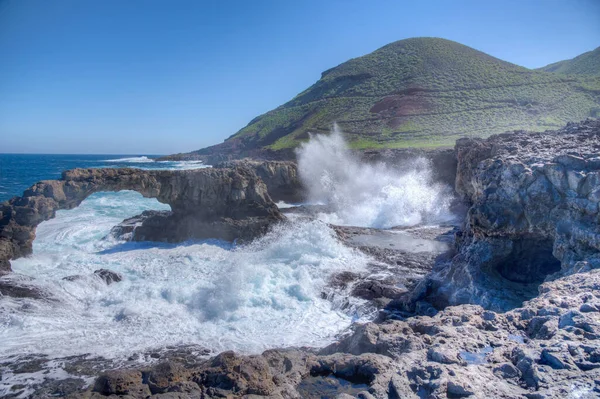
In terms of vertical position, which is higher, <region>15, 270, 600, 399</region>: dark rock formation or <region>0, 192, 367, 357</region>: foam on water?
<region>15, 270, 600, 399</region>: dark rock formation

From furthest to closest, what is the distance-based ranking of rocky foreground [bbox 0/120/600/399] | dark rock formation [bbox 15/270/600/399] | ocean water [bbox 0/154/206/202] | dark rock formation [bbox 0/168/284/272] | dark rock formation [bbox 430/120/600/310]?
1. ocean water [bbox 0/154/206/202]
2. dark rock formation [bbox 0/168/284/272]
3. dark rock formation [bbox 430/120/600/310]
4. rocky foreground [bbox 0/120/600/399]
5. dark rock formation [bbox 15/270/600/399]

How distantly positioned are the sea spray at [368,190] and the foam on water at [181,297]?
9.18 meters

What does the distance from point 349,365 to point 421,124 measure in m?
50.2

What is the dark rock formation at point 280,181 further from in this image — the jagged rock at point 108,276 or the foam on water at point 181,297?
the jagged rock at point 108,276

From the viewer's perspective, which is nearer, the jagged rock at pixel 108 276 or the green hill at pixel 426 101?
the jagged rock at pixel 108 276

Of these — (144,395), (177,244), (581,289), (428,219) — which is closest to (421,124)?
(428,219)

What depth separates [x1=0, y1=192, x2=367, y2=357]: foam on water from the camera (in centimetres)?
911

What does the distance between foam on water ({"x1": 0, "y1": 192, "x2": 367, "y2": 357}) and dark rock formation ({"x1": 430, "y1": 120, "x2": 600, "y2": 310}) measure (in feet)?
12.3

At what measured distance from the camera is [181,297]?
38.2 ft

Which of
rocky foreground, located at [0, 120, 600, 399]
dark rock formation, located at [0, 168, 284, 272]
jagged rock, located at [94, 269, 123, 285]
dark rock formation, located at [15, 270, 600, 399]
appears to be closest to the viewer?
dark rock formation, located at [15, 270, 600, 399]

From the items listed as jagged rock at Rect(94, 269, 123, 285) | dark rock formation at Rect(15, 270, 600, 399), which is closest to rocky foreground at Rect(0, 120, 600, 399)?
dark rock formation at Rect(15, 270, 600, 399)

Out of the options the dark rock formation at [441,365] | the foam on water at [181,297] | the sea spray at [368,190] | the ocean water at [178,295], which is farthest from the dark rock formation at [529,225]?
the sea spray at [368,190]

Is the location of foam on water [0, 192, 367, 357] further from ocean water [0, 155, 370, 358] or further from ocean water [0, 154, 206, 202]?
ocean water [0, 154, 206, 202]

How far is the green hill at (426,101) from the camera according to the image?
149ft
